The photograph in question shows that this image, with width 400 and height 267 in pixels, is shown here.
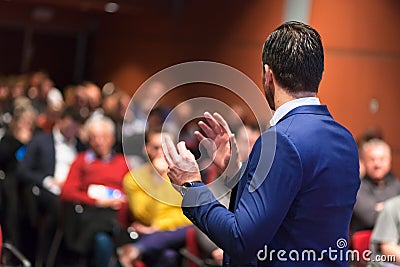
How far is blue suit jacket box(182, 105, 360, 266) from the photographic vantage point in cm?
191

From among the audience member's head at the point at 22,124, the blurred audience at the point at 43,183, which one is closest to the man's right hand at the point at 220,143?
the blurred audience at the point at 43,183

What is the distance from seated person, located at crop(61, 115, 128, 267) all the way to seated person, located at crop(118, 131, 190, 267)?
0.48 metres

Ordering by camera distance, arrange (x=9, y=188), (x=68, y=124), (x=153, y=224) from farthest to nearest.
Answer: (x=68, y=124) < (x=9, y=188) < (x=153, y=224)

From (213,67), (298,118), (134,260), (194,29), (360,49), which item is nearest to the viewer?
(298,118)

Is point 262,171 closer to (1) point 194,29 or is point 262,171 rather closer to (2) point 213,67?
(2) point 213,67

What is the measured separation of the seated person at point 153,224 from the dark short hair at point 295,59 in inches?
121

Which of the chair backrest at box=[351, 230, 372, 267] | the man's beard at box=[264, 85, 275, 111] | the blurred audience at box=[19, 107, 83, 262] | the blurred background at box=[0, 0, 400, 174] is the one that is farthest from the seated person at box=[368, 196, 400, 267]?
the blurred audience at box=[19, 107, 83, 262]

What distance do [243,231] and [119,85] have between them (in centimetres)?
1160

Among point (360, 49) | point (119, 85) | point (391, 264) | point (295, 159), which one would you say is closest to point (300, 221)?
point (295, 159)

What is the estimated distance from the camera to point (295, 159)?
1.94 metres

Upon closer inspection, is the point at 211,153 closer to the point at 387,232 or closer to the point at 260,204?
the point at 260,204

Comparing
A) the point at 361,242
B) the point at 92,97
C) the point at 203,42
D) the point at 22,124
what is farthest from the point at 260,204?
the point at 203,42

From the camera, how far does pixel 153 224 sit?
528cm

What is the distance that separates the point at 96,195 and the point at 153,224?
815 mm
